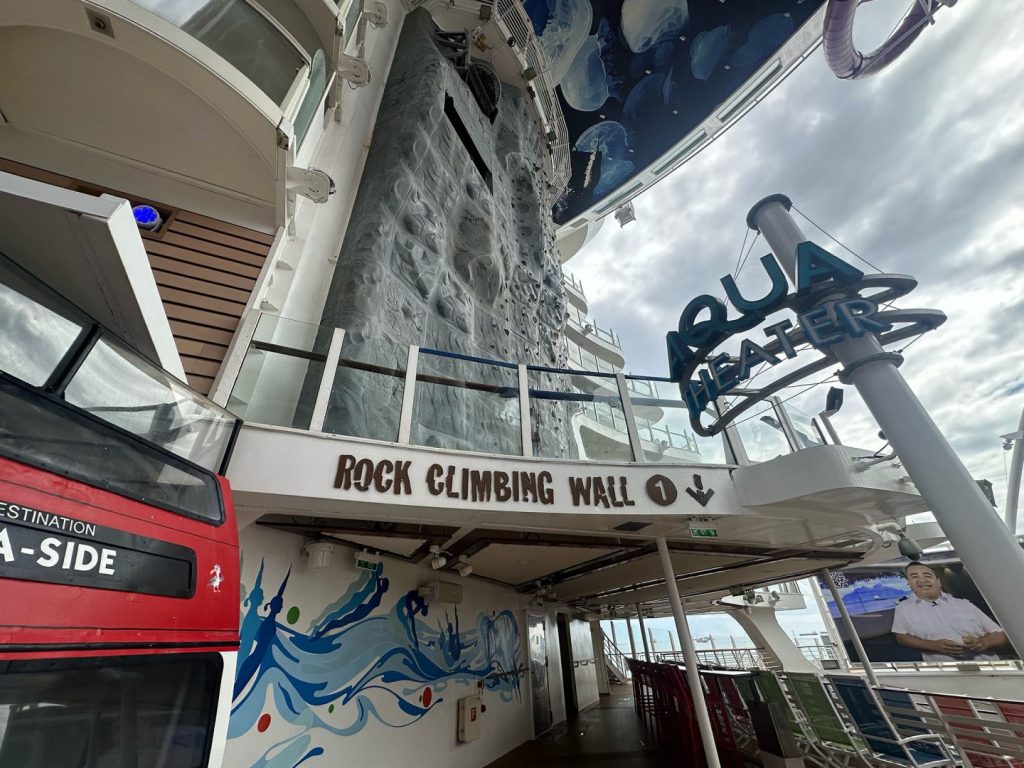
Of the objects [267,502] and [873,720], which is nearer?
[267,502]

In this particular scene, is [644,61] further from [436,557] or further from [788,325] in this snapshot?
[436,557]

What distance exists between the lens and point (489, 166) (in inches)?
430

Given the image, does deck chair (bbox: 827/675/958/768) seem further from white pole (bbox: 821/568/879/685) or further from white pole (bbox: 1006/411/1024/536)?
white pole (bbox: 1006/411/1024/536)

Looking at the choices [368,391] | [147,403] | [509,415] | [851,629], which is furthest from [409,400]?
[851,629]

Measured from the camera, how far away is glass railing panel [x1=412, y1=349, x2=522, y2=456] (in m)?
3.95

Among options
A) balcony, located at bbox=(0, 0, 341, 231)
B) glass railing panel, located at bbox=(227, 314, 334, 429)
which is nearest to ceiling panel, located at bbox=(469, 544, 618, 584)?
glass railing panel, located at bbox=(227, 314, 334, 429)

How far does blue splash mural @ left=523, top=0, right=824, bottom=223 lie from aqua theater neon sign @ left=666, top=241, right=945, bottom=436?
15.2 meters

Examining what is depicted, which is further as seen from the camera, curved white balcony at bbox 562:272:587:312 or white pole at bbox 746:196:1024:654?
curved white balcony at bbox 562:272:587:312

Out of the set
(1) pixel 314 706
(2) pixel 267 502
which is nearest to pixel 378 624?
(1) pixel 314 706

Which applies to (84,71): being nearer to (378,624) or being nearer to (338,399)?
(338,399)

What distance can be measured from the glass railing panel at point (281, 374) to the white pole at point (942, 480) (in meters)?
5.48

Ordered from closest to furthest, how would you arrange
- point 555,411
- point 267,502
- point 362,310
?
point 267,502, point 555,411, point 362,310

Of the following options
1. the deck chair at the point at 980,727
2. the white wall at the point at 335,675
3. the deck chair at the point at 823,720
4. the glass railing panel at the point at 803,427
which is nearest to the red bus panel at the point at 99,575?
the white wall at the point at 335,675

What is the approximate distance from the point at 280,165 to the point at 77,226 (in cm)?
293
